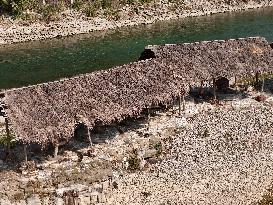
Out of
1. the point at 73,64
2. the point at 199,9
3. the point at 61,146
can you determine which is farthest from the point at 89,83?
the point at 199,9

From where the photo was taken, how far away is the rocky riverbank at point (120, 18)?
6950 centimetres

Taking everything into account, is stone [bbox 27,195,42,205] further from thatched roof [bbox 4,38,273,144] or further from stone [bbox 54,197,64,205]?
thatched roof [bbox 4,38,273,144]

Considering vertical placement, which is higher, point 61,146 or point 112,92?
point 112,92

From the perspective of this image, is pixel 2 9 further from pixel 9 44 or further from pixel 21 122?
pixel 21 122

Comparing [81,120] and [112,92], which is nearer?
[81,120]

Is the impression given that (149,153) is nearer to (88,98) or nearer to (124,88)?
(124,88)

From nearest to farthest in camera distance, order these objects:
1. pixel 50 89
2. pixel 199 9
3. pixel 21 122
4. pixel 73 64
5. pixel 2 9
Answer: pixel 21 122 → pixel 50 89 → pixel 73 64 → pixel 2 9 → pixel 199 9

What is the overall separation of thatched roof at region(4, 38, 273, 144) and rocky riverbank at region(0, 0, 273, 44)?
34898 mm

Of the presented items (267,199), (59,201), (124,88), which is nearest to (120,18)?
(124,88)

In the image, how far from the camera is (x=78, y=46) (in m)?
65.7

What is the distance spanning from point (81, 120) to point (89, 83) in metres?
3.19

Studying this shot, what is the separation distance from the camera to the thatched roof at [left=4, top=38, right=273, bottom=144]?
30.2 meters

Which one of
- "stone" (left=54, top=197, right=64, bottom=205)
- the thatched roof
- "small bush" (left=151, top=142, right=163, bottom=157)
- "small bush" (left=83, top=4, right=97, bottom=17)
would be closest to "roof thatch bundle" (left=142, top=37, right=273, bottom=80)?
the thatched roof

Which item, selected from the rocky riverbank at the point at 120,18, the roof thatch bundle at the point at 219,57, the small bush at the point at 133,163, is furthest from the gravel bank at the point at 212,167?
the rocky riverbank at the point at 120,18
